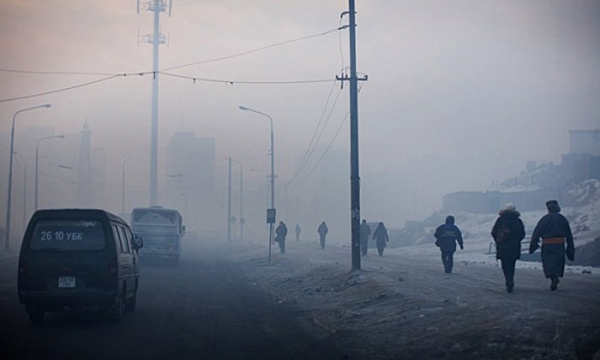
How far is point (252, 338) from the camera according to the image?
13.3 meters

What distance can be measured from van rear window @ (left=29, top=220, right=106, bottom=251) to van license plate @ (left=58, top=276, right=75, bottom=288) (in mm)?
581

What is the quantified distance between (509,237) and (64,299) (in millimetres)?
9227

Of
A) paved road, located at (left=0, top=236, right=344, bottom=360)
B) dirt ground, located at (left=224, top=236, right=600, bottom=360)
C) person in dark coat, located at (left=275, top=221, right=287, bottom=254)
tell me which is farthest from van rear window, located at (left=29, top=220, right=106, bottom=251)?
person in dark coat, located at (left=275, top=221, right=287, bottom=254)

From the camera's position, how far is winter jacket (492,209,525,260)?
54.2 ft

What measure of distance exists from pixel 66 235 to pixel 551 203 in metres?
10.2

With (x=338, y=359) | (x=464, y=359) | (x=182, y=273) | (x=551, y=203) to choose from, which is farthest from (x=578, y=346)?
(x=182, y=273)

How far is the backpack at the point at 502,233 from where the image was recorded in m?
16.5

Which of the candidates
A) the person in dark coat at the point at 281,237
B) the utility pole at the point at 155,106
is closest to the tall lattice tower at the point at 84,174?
the utility pole at the point at 155,106

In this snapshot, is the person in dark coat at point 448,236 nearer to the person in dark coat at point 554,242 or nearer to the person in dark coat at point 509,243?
the person in dark coat at point 509,243

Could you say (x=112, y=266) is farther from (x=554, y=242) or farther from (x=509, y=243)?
(x=554, y=242)

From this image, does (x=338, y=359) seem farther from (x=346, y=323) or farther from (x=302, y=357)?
(x=346, y=323)

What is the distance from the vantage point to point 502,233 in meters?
16.6

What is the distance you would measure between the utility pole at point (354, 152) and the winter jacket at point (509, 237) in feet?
24.9

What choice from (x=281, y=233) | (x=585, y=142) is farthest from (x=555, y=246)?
(x=585, y=142)
